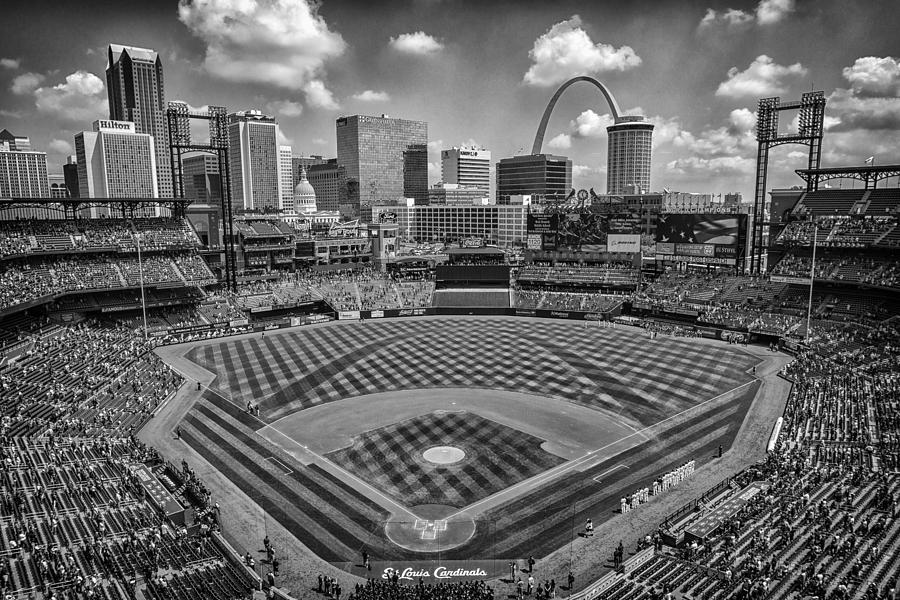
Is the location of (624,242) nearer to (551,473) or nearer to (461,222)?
(551,473)

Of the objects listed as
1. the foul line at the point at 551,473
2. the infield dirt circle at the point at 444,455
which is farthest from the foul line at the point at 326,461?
the infield dirt circle at the point at 444,455

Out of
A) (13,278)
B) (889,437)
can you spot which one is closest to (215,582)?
(889,437)

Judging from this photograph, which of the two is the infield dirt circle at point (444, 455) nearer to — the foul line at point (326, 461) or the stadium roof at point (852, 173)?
the foul line at point (326, 461)

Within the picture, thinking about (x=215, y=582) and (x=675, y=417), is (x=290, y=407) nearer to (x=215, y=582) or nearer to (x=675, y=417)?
(x=215, y=582)

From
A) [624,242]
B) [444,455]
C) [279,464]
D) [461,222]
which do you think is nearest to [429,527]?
[444,455]

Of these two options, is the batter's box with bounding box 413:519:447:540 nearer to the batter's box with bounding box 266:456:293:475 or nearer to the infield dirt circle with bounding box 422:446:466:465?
the infield dirt circle with bounding box 422:446:466:465
